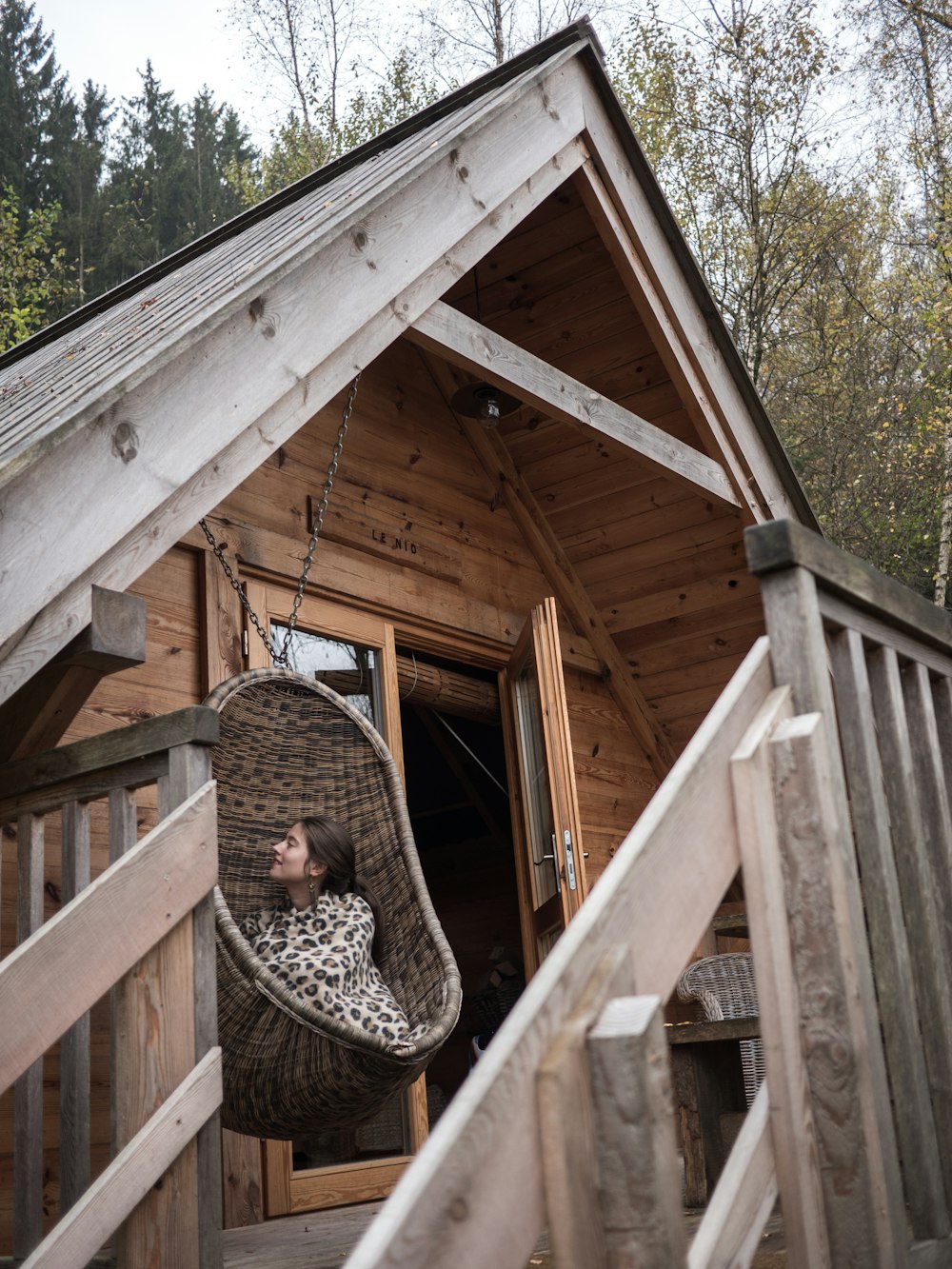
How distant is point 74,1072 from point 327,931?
88 centimetres

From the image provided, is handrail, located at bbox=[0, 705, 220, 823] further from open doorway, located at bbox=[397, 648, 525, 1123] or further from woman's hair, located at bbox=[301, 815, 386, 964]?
open doorway, located at bbox=[397, 648, 525, 1123]

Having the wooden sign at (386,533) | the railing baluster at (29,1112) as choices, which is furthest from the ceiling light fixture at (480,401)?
the railing baluster at (29,1112)

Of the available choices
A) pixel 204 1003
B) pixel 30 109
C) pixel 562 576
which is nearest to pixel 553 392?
Answer: pixel 562 576

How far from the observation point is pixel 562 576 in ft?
18.9

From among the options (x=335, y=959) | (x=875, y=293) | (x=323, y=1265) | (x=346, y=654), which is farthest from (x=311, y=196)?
(x=875, y=293)

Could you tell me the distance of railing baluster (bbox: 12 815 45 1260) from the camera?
241 cm

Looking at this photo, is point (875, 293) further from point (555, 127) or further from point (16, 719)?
point (16, 719)

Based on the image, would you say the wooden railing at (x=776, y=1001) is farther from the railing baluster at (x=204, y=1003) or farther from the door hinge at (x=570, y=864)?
the door hinge at (x=570, y=864)

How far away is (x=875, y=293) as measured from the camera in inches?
542

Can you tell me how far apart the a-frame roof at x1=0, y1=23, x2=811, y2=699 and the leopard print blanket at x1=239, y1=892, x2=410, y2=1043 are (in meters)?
1.20

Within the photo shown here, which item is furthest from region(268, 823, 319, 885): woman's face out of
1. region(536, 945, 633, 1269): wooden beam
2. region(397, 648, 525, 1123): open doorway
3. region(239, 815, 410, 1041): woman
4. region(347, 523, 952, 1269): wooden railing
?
region(397, 648, 525, 1123): open doorway

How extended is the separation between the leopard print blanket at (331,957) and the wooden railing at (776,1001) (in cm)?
141

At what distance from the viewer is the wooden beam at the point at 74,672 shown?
2293mm

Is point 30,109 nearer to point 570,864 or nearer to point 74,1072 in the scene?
point 570,864
